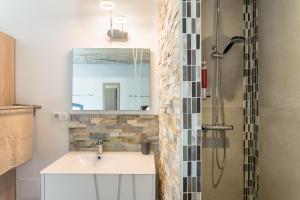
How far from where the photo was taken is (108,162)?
7.40ft

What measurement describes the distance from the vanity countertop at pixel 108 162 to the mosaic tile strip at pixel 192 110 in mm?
731

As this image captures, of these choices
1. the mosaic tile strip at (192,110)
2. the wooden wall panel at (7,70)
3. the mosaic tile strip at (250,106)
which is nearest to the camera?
the mosaic tile strip at (192,110)

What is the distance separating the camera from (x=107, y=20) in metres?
2.45

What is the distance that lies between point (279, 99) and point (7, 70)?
7.66 feet

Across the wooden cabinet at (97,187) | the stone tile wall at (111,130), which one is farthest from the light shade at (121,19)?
the wooden cabinet at (97,187)

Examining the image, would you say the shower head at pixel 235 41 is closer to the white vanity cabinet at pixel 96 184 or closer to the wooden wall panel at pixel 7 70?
the white vanity cabinet at pixel 96 184

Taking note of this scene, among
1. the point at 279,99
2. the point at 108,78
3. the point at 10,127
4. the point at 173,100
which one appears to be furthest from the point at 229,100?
the point at 10,127

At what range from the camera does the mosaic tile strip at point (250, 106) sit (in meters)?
1.97

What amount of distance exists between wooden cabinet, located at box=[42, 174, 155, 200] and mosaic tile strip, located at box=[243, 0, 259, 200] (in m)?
0.84

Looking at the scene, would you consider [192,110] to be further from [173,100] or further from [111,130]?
[111,130]

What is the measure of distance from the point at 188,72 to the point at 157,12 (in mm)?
1519

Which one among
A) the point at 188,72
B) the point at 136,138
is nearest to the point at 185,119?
the point at 188,72

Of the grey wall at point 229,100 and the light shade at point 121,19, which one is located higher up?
the light shade at point 121,19

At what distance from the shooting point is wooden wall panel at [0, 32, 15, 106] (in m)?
2.20
